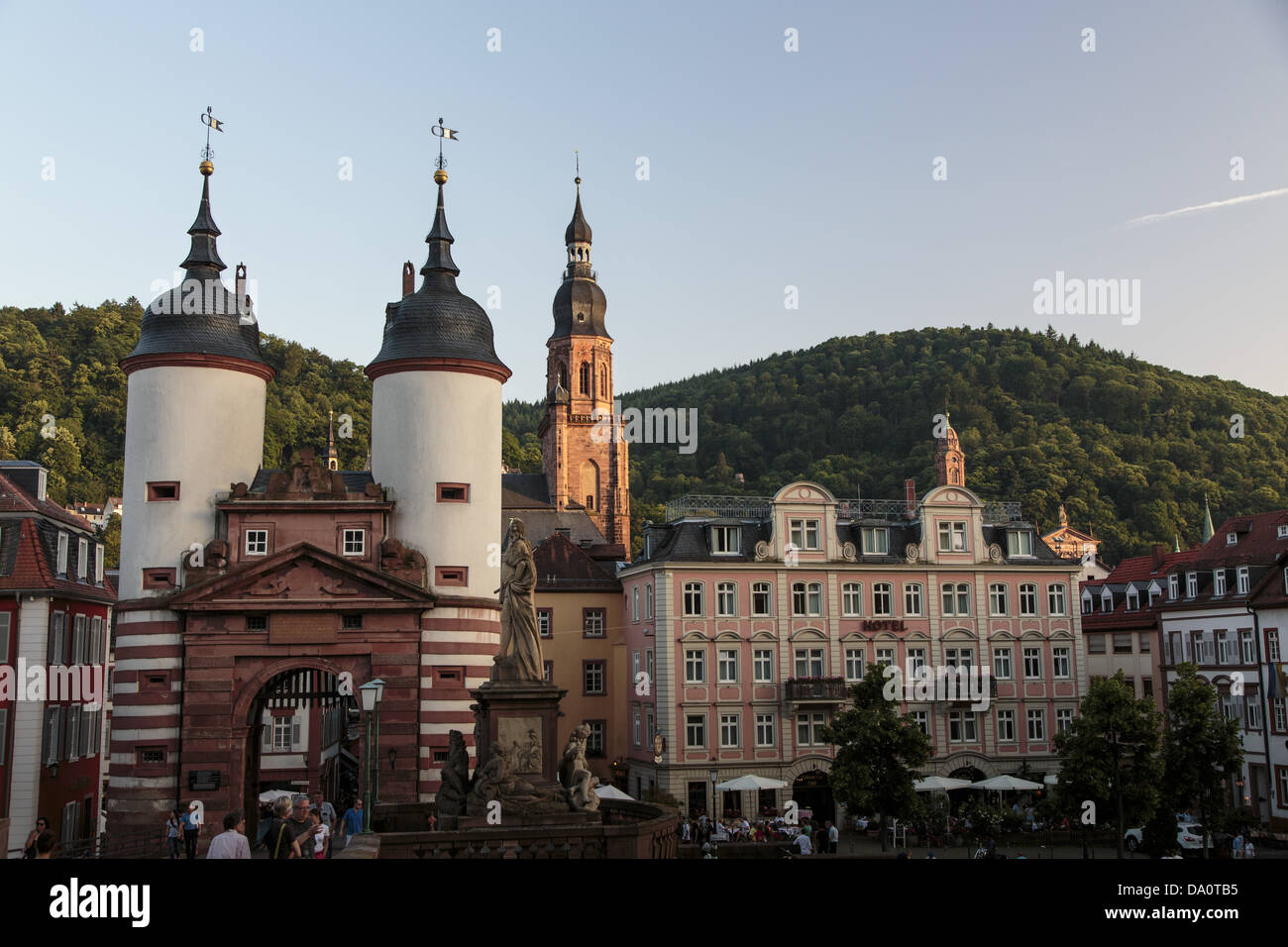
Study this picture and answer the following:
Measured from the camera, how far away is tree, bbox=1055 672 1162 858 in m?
40.8

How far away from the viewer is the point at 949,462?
112 meters

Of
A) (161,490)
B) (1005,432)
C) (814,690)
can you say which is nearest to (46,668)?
→ (161,490)

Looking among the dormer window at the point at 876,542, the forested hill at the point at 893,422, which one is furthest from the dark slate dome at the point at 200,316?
the forested hill at the point at 893,422

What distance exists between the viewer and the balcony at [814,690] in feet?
171

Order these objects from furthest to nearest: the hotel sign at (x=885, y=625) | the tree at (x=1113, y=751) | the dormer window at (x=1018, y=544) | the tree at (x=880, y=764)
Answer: the dormer window at (x=1018, y=544) < the hotel sign at (x=885, y=625) < the tree at (x=880, y=764) < the tree at (x=1113, y=751)

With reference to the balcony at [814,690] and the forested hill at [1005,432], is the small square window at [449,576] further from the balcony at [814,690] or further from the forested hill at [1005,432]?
the forested hill at [1005,432]

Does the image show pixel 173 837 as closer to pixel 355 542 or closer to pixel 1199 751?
pixel 355 542

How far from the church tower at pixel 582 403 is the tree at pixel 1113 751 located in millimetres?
71363

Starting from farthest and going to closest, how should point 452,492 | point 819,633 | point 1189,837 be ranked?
1. point 819,633
2. point 1189,837
3. point 452,492

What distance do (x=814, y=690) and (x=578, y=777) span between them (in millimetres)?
29140

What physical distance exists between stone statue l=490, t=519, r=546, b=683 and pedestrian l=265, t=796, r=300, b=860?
10.5 metres
